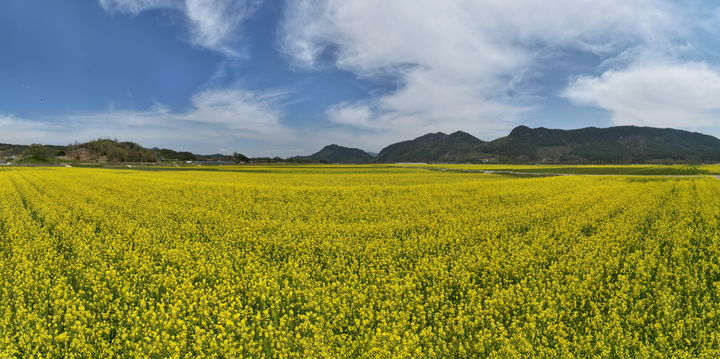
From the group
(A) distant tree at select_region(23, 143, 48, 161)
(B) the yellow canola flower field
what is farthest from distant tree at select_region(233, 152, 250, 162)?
(B) the yellow canola flower field

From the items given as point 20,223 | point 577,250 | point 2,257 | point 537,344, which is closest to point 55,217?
point 20,223

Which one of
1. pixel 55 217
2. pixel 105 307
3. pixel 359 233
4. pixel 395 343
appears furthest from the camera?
pixel 55 217

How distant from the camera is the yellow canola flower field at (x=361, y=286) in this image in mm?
5281

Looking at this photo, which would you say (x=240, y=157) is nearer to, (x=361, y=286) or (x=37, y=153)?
(x=37, y=153)

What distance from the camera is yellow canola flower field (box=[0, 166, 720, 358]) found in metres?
Answer: 5.28

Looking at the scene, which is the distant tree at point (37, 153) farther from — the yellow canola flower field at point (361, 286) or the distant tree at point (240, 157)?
the yellow canola flower field at point (361, 286)

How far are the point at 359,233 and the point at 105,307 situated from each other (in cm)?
753

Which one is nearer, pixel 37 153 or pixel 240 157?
pixel 37 153

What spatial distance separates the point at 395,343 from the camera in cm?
524

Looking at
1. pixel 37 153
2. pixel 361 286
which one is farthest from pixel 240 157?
pixel 361 286

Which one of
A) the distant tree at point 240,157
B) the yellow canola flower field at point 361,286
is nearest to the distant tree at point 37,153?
the distant tree at point 240,157

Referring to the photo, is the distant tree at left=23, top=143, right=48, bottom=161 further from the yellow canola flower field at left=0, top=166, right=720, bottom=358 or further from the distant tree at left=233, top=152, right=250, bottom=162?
the yellow canola flower field at left=0, top=166, right=720, bottom=358

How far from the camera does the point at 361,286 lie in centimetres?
748

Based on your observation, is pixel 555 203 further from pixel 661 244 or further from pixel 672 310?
pixel 672 310
